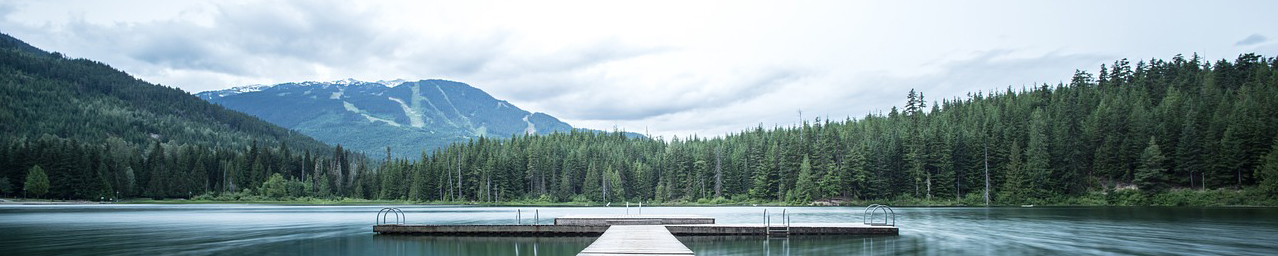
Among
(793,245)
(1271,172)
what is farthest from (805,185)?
(793,245)

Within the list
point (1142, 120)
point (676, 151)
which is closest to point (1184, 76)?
point (1142, 120)

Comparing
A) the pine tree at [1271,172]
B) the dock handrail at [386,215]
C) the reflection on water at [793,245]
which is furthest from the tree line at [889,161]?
the reflection on water at [793,245]

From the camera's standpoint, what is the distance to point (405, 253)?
30.3 m

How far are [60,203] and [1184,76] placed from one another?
193 meters

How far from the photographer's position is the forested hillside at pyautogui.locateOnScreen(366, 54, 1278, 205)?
92438 millimetres

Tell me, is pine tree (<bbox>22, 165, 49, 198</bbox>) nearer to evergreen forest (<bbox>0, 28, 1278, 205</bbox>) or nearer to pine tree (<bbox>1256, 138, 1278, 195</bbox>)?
evergreen forest (<bbox>0, 28, 1278, 205</bbox>)

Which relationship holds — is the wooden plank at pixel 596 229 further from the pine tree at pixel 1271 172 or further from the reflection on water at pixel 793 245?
the pine tree at pixel 1271 172

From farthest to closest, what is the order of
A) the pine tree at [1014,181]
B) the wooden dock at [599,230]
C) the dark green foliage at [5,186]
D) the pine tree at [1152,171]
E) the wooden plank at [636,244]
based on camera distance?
the dark green foliage at [5,186] < the pine tree at [1014,181] < the pine tree at [1152,171] < the wooden dock at [599,230] < the wooden plank at [636,244]

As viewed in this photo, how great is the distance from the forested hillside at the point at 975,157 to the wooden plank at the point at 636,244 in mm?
80459

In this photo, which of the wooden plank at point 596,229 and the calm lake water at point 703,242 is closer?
the calm lake water at point 703,242

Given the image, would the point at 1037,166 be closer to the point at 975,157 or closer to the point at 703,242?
the point at 975,157

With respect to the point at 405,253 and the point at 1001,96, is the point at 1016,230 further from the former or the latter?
the point at 1001,96

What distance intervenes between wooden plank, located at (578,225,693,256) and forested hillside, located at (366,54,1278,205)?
80459 millimetres

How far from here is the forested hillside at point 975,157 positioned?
303ft
